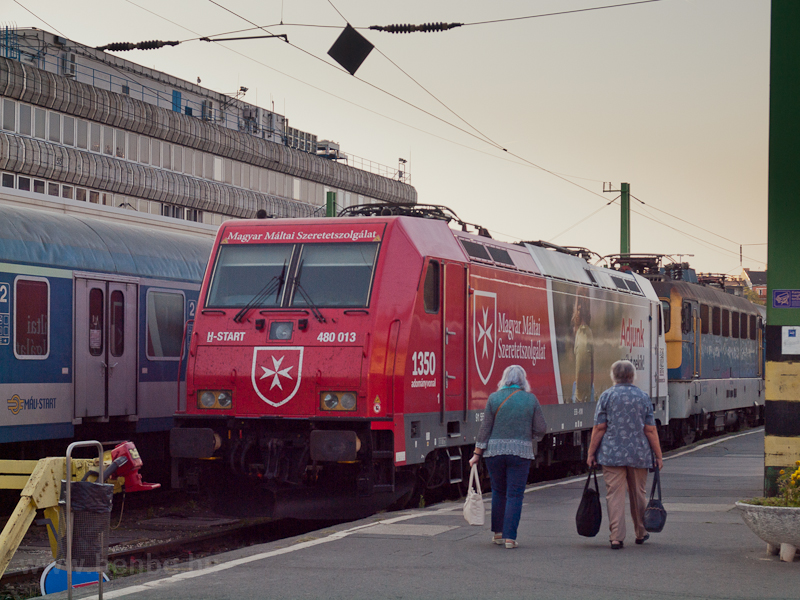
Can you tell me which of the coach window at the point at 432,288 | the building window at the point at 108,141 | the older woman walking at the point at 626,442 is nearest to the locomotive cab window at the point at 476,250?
the coach window at the point at 432,288

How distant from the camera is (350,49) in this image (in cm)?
1572

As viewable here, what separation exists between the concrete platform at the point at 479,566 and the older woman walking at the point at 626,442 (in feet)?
1.37

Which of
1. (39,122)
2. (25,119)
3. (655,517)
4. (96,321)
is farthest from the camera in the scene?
(39,122)

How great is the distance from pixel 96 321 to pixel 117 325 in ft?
1.36

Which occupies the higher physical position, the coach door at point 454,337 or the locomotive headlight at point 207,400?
the coach door at point 454,337

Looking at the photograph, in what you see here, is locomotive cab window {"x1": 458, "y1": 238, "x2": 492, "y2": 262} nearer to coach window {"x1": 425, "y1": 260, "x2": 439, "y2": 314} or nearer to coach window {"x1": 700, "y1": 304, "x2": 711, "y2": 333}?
coach window {"x1": 425, "y1": 260, "x2": 439, "y2": 314}

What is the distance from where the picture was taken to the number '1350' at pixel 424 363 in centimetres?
1264

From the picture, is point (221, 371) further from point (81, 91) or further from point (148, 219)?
point (81, 91)

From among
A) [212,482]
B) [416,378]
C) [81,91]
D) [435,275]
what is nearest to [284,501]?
[212,482]

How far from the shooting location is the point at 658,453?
1020cm

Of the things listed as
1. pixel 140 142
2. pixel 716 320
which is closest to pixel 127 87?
pixel 140 142

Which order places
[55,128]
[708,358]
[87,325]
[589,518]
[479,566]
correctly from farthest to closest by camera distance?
[55,128] < [708,358] < [87,325] < [589,518] < [479,566]

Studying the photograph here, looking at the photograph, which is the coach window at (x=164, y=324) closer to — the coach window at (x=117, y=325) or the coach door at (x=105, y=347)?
the coach door at (x=105, y=347)

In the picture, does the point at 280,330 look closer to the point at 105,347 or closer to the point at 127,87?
Result: the point at 105,347
